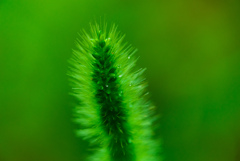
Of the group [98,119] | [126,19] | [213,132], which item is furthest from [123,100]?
[126,19]

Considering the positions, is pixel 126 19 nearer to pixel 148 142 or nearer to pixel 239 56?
pixel 239 56

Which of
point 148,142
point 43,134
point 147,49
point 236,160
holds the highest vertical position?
point 147,49

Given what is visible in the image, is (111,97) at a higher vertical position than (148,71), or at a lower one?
lower

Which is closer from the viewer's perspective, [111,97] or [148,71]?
[111,97]

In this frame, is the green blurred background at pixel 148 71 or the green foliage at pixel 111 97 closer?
the green foliage at pixel 111 97
